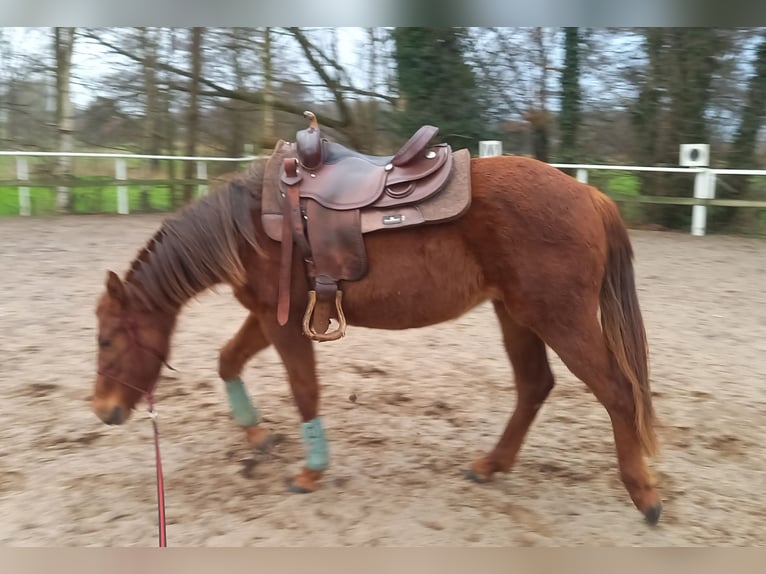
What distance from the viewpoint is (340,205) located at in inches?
74.2

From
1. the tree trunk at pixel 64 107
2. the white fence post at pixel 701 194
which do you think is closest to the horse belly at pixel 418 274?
the tree trunk at pixel 64 107

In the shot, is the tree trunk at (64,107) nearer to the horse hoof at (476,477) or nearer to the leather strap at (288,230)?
the leather strap at (288,230)

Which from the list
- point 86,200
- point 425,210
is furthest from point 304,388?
point 86,200

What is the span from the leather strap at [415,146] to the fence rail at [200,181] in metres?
0.81

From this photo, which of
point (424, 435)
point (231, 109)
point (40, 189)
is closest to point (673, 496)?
point (424, 435)

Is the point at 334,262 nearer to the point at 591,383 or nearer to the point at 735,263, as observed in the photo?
the point at 591,383

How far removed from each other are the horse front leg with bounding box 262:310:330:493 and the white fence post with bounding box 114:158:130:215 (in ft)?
5.79

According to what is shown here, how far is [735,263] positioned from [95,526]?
4441 millimetres

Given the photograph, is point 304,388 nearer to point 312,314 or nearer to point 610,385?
point 312,314

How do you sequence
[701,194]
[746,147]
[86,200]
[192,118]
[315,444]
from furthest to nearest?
[701,194] < [86,200] < [746,147] < [192,118] < [315,444]

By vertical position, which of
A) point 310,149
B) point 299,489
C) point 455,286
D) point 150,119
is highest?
point 150,119

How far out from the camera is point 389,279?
1.90 metres

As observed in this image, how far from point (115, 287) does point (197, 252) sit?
315 millimetres

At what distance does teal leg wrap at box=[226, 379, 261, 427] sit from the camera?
228cm
